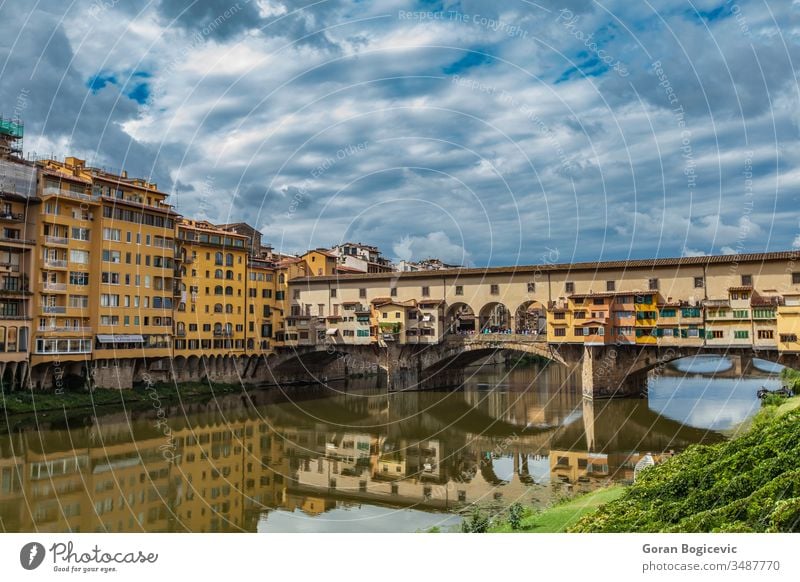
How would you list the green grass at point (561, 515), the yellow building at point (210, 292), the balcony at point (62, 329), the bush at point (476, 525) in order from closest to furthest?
1. the green grass at point (561, 515)
2. the bush at point (476, 525)
3. the balcony at point (62, 329)
4. the yellow building at point (210, 292)

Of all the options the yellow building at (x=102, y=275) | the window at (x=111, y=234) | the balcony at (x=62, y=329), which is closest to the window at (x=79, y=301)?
the yellow building at (x=102, y=275)

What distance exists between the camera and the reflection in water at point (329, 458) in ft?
52.6

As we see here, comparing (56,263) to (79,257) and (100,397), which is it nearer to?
(79,257)

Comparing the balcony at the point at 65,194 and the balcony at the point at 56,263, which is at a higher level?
the balcony at the point at 65,194

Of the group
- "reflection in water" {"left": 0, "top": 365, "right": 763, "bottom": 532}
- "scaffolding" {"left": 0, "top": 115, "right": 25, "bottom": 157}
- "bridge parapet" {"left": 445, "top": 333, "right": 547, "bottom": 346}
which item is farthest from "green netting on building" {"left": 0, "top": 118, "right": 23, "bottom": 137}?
"bridge parapet" {"left": 445, "top": 333, "right": 547, "bottom": 346}

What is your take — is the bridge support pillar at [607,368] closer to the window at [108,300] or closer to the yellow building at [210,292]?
the yellow building at [210,292]

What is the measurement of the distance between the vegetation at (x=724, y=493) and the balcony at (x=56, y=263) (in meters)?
29.6

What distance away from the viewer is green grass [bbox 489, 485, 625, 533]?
12.3 m

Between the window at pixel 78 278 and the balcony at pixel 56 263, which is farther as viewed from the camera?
the window at pixel 78 278

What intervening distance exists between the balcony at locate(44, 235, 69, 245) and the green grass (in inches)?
1079

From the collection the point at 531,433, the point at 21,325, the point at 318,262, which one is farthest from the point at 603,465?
the point at 318,262

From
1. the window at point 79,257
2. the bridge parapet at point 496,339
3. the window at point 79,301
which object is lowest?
the bridge parapet at point 496,339
